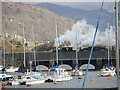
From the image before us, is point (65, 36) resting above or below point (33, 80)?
above

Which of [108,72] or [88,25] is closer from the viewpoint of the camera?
[108,72]

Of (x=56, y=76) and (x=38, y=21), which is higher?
(x=38, y=21)

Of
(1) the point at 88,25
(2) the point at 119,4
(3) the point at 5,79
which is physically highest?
(1) the point at 88,25

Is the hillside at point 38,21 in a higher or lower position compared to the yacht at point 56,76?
higher

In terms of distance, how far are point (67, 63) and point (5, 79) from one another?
51.4 feet

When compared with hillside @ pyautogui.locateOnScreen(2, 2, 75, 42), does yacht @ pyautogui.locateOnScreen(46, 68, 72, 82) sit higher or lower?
lower

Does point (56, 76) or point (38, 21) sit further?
point (38, 21)

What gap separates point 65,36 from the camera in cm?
7419

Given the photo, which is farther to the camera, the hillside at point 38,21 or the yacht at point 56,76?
the hillside at point 38,21

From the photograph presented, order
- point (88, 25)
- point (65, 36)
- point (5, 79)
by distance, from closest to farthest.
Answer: point (5, 79) → point (65, 36) → point (88, 25)

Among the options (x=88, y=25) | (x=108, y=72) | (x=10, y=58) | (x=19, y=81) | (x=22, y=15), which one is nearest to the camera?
(x=19, y=81)

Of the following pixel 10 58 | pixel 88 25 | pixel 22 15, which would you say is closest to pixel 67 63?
pixel 10 58

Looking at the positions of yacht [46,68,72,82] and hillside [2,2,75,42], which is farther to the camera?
hillside [2,2,75,42]

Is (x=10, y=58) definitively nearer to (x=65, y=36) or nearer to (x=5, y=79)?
(x=5, y=79)
